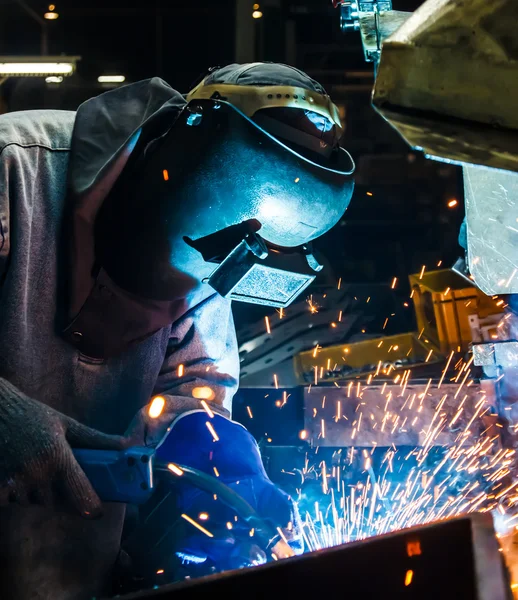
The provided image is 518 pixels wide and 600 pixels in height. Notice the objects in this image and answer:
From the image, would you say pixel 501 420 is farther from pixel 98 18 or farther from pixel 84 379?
pixel 98 18

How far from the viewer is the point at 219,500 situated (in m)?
1.79

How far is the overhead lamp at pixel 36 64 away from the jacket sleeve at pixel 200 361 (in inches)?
156

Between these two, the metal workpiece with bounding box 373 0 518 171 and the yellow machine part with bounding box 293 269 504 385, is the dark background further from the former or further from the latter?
the metal workpiece with bounding box 373 0 518 171

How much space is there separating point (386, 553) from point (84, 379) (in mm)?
Result: 1311

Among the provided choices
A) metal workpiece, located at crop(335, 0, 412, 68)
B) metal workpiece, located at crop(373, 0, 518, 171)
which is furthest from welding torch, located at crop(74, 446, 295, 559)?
metal workpiece, located at crop(335, 0, 412, 68)

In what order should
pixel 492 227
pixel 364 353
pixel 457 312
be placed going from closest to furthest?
pixel 492 227 < pixel 457 312 < pixel 364 353

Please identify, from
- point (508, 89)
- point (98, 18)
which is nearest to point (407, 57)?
point (508, 89)

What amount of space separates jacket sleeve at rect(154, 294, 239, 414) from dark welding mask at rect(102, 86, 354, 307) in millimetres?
367

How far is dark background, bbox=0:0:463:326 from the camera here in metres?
5.40

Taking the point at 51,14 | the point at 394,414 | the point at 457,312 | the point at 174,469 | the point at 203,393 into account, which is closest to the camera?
the point at 174,469

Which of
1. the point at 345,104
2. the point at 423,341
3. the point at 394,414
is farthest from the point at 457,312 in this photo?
the point at 345,104

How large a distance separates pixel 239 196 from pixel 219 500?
36.0 inches

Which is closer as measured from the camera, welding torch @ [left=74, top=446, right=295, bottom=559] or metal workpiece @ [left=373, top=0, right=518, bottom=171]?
metal workpiece @ [left=373, top=0, right=518, bottom=171]

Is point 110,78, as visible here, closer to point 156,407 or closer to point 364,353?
point 364,353
